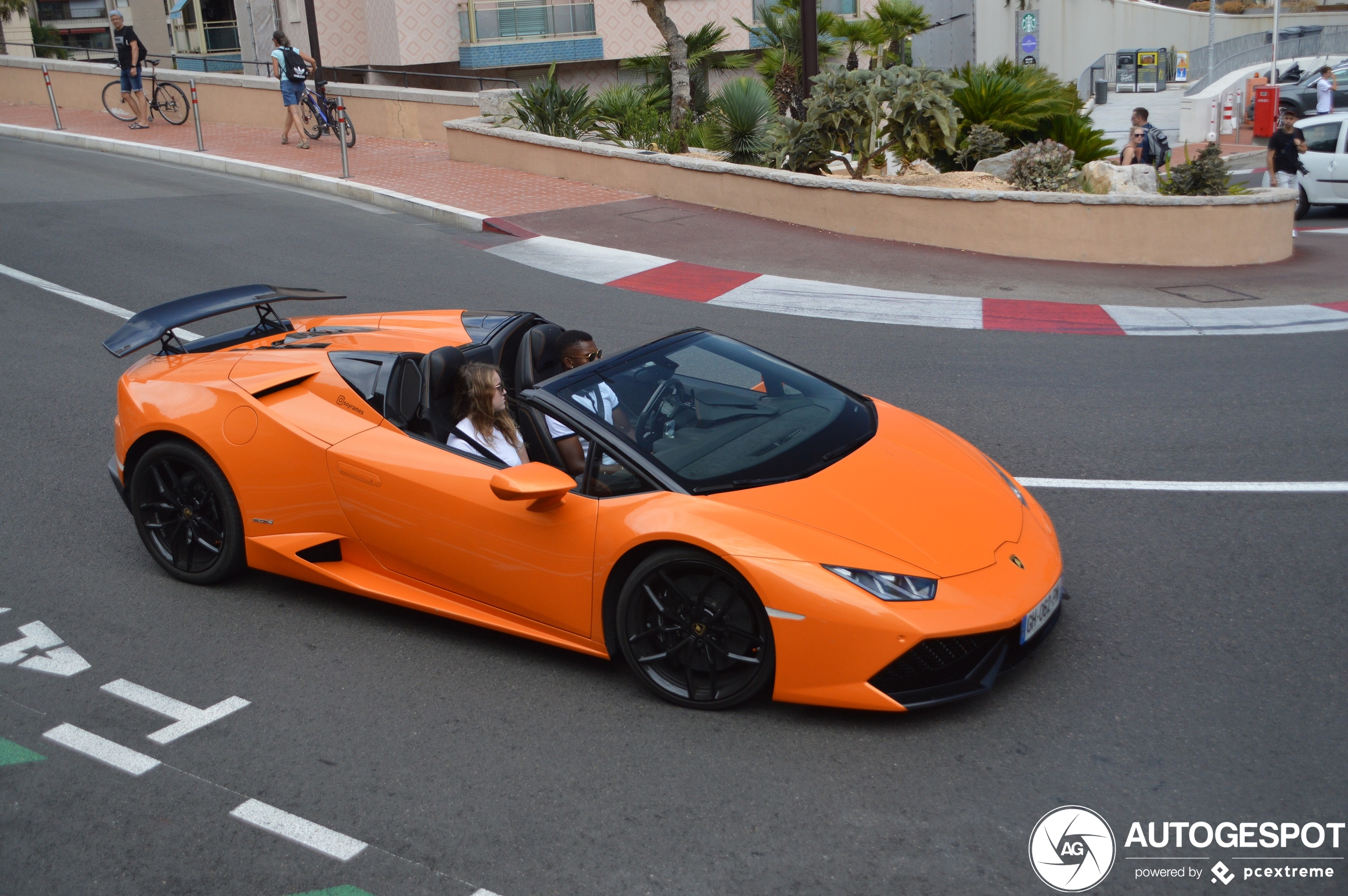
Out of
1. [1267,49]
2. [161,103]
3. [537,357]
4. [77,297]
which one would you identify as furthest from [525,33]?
[1267,49]

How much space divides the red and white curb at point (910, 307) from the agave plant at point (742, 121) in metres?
4.26

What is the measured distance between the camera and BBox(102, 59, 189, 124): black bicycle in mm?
23234

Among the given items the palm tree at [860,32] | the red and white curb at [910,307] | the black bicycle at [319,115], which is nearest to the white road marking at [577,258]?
the red and white curb at [910,307]

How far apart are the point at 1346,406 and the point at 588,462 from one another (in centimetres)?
592

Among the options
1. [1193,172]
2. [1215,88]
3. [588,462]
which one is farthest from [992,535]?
[1215,88]

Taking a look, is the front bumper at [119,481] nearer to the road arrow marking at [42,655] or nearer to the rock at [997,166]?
the road arrow marking at [42,655]

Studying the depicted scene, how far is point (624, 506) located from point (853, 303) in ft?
24.9

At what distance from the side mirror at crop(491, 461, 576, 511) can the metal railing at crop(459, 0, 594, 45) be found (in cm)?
2758

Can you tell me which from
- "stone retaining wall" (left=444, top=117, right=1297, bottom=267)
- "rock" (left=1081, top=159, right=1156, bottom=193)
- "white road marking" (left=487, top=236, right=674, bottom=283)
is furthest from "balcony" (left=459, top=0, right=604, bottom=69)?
"rock" (left=1081, top=159, right=1156, bottom=193)

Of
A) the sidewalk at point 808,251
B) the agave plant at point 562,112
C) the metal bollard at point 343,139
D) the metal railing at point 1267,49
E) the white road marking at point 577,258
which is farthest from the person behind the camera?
the metal railing at point 1267,49

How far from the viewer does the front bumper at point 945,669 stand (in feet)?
13.3

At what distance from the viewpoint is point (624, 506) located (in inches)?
175

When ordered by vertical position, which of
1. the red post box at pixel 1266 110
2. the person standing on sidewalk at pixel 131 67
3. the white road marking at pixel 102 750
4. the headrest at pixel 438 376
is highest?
the person standing on sidewalk at pixel 131 67

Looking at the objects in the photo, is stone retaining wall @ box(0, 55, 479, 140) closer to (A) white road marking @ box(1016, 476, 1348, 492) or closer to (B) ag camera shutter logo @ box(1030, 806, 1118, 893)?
(A) white road marking @ box(1016, 476, 1348, 492)
